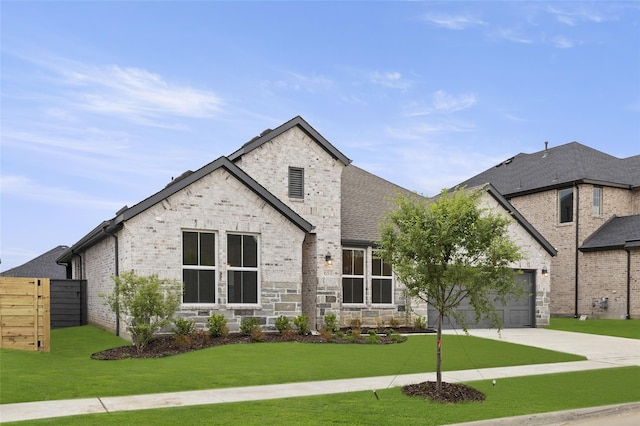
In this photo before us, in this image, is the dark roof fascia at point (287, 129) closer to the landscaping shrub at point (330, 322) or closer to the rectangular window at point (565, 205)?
the landscaping shrub at point (330, 322)

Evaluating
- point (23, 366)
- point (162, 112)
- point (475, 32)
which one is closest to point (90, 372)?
point (23, 366)

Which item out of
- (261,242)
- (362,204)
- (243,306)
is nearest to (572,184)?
(362,204)

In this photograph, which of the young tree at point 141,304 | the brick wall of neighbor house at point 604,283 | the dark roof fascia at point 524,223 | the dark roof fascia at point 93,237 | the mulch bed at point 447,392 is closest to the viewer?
the mulch bed at point 447,392

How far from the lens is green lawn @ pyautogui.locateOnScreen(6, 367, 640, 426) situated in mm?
7188

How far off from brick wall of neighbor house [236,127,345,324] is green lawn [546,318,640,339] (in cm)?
1117

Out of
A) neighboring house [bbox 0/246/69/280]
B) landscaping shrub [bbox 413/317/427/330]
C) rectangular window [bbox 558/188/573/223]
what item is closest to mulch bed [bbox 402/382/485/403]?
landscaping shrub [bbox 413/317/427/330]

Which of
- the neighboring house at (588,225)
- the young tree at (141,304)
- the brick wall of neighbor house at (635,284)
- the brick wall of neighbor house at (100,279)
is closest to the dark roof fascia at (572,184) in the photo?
the neighboring house at (588,225)

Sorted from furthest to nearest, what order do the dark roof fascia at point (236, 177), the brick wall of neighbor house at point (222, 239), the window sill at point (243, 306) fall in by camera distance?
the window sill at point (243, 306) < the brick wall of neighbor house at point (222, 239) < the dark roof fascia at point (236, 177)

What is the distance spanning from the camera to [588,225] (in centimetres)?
2920

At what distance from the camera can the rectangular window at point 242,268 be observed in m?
16.7

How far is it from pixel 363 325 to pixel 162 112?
10.9 m

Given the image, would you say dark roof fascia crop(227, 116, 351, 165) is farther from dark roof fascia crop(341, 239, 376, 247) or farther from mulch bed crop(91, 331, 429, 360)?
mulch bed crop(91, 331, 429, 360)

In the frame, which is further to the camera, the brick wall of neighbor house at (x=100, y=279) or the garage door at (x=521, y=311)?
the garage door at (x=521, y=311)

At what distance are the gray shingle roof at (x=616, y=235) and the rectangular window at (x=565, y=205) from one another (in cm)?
165
